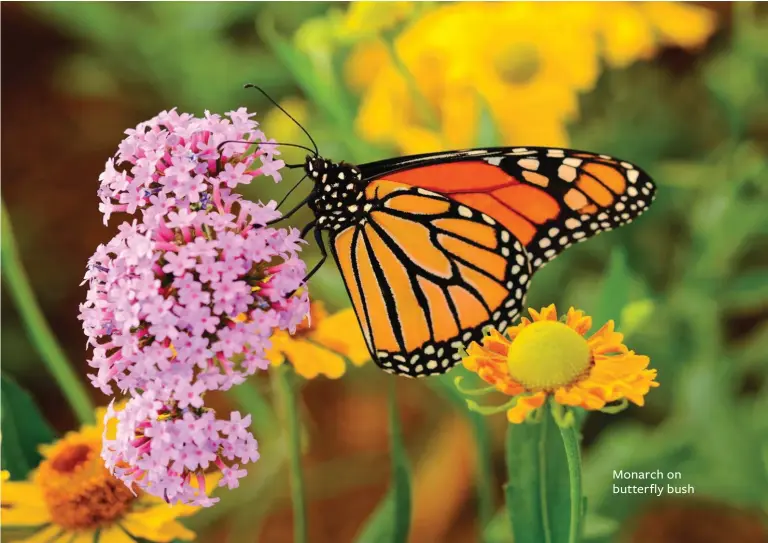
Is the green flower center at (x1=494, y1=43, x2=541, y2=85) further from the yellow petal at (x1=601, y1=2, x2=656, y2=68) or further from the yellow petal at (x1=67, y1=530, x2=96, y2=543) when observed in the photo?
the yellow petal at (x1=67, y1=530, x2=96, y2=543)

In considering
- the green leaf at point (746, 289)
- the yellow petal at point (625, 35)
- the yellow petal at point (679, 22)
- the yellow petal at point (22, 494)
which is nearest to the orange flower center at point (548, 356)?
the yellow petal at point (22, 494)

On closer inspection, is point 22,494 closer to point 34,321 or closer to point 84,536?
point 84,536

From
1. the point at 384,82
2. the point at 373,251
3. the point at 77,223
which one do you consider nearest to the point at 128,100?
the point at 77,223

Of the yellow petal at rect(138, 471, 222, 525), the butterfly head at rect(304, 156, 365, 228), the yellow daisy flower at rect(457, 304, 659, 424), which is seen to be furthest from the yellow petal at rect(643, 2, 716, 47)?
the yellow petal at rect(138, 471, 222, 525)

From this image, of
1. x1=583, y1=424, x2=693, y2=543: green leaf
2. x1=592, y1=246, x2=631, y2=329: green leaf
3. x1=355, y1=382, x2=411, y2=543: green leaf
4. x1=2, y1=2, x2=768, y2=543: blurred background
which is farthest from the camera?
x1=2, y1=2, x2=768, y2=543: blurred background

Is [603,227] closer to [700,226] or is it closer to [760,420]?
[700,226]

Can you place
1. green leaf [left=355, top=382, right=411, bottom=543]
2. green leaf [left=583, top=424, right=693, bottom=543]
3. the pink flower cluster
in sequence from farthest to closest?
green leaf [left=583, top=424, right=693, bottom=543]
green leaf [left=355, top=382, right=411, bottom=543]
the pink flower cluster
